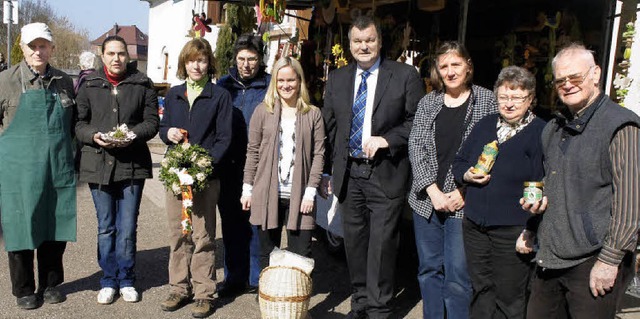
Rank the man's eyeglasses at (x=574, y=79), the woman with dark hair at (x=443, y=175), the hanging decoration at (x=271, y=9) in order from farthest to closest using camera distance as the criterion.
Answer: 1. the hanging decoration at (x=271, y=9)
2. the woman with dark hair at (x=443, y=175)
3. the man's eyeglasses at (x=574, y=79)

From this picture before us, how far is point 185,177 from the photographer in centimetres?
392

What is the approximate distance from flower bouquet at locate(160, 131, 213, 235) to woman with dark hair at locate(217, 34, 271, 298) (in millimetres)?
406

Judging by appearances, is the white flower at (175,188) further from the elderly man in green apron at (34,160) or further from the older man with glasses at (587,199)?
the older man with glasses at (587,199)

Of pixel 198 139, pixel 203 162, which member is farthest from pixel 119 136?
pixel 203 162

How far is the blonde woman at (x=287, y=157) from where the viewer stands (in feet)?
12.9

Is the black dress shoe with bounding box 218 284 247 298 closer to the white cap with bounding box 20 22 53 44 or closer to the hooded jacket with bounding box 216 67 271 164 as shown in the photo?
the hooded jacket with bounding box 216 67 271 164

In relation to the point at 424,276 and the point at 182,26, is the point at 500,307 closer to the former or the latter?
the point at 424,276

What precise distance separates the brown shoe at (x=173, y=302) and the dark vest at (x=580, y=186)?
257 cm

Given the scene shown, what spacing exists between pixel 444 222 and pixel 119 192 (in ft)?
7.73

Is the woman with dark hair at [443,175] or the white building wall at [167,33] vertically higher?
the white building wall at [167,33]

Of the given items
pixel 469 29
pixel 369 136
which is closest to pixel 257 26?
pixel 469 29

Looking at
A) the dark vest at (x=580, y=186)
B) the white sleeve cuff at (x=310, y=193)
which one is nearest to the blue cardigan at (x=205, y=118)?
the white sleeve cuff at (x=310, y=193)

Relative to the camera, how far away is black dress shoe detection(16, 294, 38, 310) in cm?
423

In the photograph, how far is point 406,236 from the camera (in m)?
5.66
